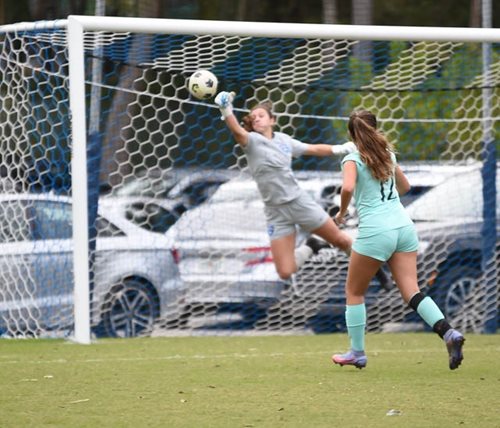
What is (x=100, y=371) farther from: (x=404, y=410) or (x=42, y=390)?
(x=404, y=410)

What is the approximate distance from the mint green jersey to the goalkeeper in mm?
2966

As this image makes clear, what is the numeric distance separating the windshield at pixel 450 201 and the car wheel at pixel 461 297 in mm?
563

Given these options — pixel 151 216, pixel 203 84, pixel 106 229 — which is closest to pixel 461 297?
pixel 151 216

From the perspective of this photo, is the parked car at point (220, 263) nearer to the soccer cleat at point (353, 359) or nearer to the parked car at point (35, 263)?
the parked car at point (35, 263)

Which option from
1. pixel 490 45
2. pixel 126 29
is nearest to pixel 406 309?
pixel 490 45

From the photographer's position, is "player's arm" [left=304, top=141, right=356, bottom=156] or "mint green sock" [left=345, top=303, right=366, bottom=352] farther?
"player's arm" [left=304, top=141, right=356, bottom=156]

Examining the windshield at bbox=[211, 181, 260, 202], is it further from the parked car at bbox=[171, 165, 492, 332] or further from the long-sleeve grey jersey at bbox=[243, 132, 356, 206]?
Result: the long-sleeve grey jersey at bbox=[243, 132, 356, 206]

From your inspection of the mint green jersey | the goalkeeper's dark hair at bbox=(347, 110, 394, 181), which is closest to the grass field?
the mint green jersey

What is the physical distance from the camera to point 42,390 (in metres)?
7.64

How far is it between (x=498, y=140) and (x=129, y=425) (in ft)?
25.3

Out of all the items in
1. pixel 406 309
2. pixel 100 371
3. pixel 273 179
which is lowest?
pixel 406 309

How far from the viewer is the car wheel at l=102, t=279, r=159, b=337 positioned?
12.0 m

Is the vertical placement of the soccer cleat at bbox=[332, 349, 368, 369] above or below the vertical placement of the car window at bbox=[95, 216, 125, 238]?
below

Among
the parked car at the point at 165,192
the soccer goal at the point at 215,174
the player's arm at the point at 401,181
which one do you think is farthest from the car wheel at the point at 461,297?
the player's arm at the point at 401,181
